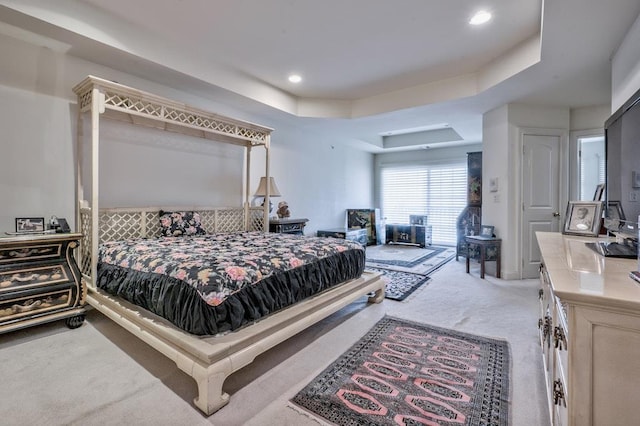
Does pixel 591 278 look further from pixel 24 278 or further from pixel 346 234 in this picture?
pixel 346 234

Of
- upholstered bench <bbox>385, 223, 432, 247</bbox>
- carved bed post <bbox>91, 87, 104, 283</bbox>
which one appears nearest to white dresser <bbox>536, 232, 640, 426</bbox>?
carved bed post <bbox>91, 87, 104, 283</bbox>

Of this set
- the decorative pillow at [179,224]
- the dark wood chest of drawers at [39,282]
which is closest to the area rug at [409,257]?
the decorative pillow at [179,224]

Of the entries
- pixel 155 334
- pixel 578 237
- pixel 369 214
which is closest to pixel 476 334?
pixel 578 237

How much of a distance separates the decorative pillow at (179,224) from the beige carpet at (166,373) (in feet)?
3.30

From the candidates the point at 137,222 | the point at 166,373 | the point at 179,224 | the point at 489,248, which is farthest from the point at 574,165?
the point at 137,222

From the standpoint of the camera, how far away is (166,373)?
195 centimetres

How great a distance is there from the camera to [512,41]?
3104 mm

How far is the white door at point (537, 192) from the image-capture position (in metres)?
4.32

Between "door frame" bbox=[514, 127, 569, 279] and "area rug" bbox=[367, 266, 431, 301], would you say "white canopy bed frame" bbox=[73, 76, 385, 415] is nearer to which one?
"area rug" bbox=[367, 266, 431, 301]

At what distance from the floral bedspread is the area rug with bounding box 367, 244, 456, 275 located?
2117 mm

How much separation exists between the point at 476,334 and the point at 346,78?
11.0ft

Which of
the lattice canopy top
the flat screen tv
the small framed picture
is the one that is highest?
the lattice canopy top

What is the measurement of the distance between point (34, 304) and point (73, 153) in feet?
Answer: 4.70

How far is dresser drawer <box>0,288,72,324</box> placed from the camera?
225 centimetres
